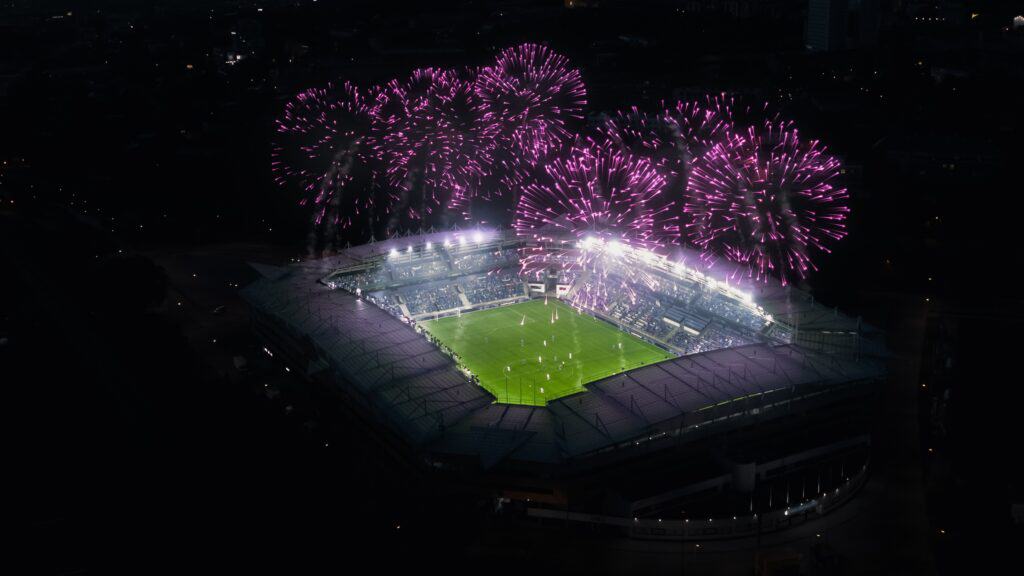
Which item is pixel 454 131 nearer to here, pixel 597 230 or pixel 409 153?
pixel 409 153

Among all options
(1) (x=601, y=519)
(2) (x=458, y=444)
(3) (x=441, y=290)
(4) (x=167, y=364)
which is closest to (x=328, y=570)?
(2) (x=458, y=444)

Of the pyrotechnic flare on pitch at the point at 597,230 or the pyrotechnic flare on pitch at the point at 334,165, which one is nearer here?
the pyrotechnic flare on pitch at the point at 597,230

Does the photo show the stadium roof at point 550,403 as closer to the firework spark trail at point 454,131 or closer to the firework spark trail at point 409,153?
the firework spark trail at point 409,153

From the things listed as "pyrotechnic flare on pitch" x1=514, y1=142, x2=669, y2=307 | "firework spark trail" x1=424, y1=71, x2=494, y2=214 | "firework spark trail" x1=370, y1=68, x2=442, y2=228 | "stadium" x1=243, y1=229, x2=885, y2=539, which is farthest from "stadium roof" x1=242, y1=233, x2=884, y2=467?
"firework spark trail" x1=424, y1=71, x2=494, y2=214

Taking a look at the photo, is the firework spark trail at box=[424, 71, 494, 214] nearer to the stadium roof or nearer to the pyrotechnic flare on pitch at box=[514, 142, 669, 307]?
the pyrotechnic flare on pitch at box=[514, 142, 669, 307]

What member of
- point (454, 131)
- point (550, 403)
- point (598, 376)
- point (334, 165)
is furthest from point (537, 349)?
point (334, 165)

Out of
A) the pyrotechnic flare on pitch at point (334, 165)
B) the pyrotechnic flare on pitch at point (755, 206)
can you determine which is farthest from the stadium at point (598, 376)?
the pyrotechnic flare on pitch at point (334, 165)
